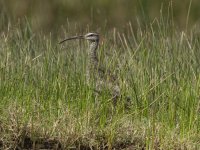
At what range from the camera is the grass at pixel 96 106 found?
21.8 feet

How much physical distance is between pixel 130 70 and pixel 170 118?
0.99 meters

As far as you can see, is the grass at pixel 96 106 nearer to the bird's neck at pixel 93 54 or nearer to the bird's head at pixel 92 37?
the bird's neck at pixel 93 54

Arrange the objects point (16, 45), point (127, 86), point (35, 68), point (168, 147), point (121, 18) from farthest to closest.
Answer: point (121, 18) < point (16, 45) < point (35, 68) < point (127, 86) < point (168, 147)

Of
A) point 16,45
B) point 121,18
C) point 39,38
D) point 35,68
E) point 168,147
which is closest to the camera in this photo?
point 168,147

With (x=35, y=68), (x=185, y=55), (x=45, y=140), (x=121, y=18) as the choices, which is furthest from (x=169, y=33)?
(x=121, y=18)

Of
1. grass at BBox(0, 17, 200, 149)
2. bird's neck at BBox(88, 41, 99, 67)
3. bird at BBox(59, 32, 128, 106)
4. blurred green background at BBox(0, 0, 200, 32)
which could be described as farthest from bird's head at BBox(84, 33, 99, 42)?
blurred green background at BBox(0, 0, 200, 32)

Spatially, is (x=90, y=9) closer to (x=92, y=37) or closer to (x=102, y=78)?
(x=92, y=37)

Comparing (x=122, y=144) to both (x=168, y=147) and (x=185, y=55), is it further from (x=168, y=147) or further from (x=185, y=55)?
(x=185, y=55)

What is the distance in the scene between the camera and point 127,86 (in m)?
7.47

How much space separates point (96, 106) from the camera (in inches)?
275

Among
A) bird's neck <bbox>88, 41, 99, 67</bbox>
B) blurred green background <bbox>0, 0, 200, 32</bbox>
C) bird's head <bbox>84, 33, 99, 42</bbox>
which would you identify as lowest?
bird's neck <bbox>88, 41, 99, 67</bbox>

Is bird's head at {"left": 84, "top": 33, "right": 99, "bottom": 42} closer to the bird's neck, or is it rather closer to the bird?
the bird's neck

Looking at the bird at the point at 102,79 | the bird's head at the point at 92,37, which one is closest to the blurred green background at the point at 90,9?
the bird's head at the point at 92,37

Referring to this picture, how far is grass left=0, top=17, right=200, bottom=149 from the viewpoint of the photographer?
21.8ft
